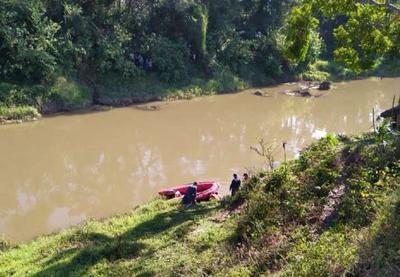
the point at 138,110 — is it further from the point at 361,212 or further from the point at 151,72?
the point at 361,212

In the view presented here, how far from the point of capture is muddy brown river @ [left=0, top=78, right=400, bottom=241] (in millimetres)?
14094

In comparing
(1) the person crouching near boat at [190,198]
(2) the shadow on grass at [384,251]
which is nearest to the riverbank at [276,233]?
(2) the shadow on grass at [384,251]

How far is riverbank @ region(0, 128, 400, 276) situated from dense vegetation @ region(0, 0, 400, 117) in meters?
9.34

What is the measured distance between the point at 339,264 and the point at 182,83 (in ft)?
83.4

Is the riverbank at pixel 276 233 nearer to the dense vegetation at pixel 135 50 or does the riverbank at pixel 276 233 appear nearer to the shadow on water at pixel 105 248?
the shadow on water at pixel 105 248

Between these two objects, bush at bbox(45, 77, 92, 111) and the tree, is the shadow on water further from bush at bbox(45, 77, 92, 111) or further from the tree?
bush at bbox(45, 77, 92, 111)

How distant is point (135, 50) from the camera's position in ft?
95.7

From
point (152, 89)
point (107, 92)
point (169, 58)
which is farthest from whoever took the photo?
point (169, 58)

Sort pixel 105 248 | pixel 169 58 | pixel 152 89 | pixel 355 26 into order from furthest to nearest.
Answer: pixel 169 58
pixel 152 89
pixel 355 26
pixel 105 248

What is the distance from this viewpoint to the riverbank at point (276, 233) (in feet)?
18.7

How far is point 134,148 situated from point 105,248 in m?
11.2

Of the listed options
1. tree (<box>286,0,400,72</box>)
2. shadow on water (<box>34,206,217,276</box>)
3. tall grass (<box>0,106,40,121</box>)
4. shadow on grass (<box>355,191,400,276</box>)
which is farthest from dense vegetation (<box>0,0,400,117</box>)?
shadow on grass (<box>355,191,400,276</box>)

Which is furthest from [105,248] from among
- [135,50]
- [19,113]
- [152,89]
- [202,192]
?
[135,50]

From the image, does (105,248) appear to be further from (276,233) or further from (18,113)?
(18,113)
